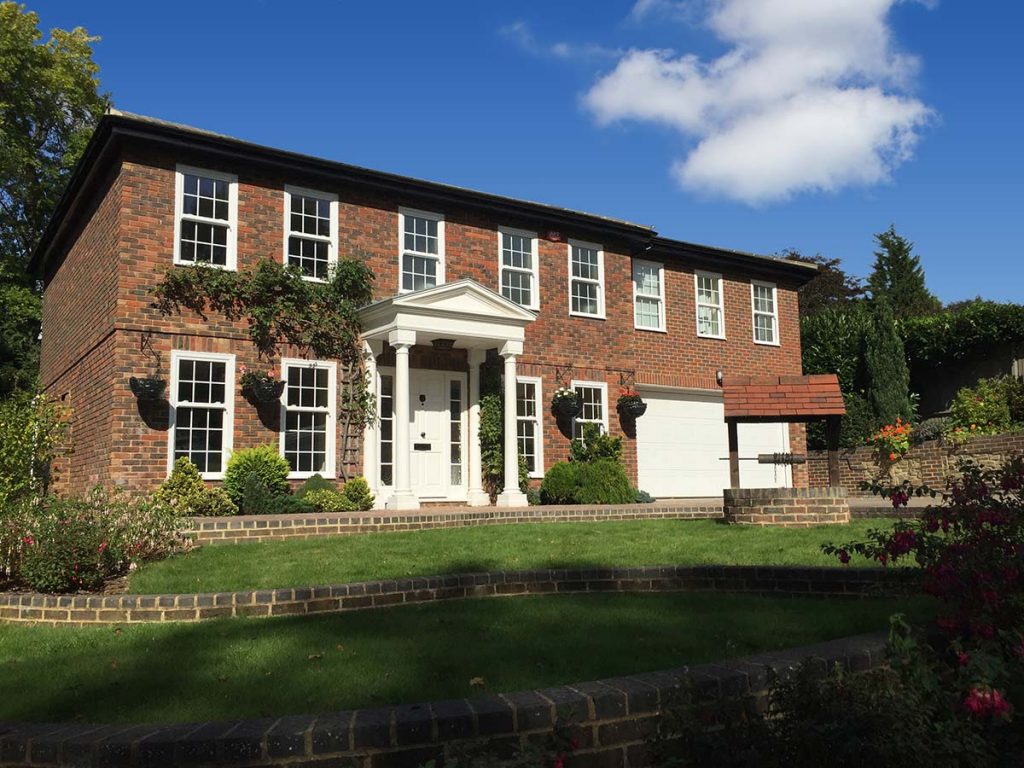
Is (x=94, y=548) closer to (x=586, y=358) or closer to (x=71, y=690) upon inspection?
(x=71, y=690)

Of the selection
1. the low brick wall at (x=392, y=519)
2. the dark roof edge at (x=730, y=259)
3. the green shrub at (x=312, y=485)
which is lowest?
the low brick wall at (x=392, y=519)

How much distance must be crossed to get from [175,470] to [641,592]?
308 inches

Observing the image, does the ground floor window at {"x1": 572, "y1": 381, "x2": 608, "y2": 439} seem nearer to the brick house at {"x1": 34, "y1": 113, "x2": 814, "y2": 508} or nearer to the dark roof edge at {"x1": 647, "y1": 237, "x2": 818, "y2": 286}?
the brick house at {"x1": 34, "y1": 113, "x2": 814, "y2": 508}

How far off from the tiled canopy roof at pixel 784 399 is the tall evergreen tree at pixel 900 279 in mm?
29166

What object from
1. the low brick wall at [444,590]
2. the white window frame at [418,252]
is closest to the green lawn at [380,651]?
the low brick wall at [444,590]

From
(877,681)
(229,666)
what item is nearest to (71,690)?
(229,666)

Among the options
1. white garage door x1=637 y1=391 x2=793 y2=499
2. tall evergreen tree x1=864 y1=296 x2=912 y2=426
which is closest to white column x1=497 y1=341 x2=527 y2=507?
white garage door x1=637 y1=391 x2=793 y2=499

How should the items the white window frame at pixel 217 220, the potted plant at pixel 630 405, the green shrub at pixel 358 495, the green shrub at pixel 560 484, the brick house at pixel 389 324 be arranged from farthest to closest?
the potted plant at pixel 630 405 → the green shrub at pixel 560 484 → the green shrub at pixel 358 495 → the white window frame at pixel 217 220 → the brick house at pixel 389 324

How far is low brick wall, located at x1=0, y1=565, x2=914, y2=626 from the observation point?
630 cm

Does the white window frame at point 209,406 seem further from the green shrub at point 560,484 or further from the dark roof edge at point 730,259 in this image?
the dark roof edge at point 730,259

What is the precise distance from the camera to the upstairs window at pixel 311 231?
545 inches

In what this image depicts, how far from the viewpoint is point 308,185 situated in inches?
554

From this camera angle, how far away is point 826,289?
129 feet

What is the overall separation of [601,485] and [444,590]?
8.31 m
